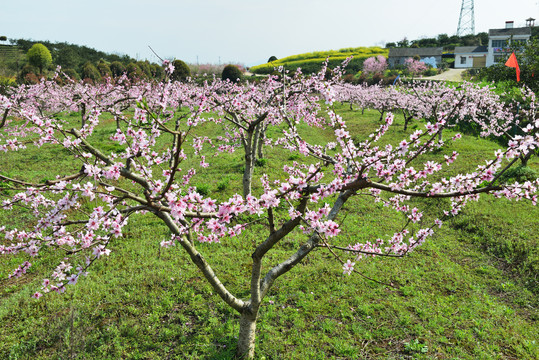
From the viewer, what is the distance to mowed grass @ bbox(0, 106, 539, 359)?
5414 mm

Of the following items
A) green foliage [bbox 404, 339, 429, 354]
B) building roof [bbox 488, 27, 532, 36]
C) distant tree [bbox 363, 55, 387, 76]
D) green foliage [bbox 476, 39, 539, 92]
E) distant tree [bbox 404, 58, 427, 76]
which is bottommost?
green foliage [bbox 404, 339, 429, 354]

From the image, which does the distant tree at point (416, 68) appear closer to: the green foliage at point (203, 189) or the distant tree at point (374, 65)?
the distant tree at point (374, 65)

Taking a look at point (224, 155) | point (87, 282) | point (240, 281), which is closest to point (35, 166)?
point (224, 155)

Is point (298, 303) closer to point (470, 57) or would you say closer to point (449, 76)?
point (449, 76)

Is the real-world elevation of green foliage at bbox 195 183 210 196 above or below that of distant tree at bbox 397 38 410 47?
below

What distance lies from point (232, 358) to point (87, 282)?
13.0 ft

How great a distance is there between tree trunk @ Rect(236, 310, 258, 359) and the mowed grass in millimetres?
262

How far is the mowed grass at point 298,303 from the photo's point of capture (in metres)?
5.41

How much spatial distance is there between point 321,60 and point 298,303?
70714 millimetres

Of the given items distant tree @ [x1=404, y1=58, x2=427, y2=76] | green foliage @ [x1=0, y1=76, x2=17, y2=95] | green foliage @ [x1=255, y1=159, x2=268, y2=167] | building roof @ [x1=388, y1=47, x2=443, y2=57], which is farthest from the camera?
building roof @ [x1=388, y1=47, x2=443, y2=57]


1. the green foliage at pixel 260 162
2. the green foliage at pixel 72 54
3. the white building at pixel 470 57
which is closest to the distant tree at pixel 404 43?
the white building at pixel 470 57

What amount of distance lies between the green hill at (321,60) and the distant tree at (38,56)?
39.3 m

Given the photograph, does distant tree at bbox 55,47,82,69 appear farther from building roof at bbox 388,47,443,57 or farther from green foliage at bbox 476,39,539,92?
building roof at bbox 388,47,443,57

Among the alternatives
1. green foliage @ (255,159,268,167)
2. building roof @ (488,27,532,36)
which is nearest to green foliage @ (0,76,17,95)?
green foliage @ (255,159,268,167)
